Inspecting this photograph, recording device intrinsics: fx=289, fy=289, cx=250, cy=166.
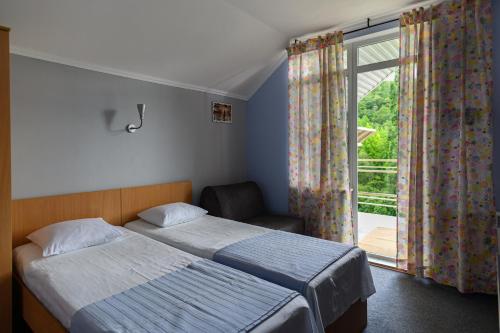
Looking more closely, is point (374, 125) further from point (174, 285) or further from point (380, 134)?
point (174, 285)

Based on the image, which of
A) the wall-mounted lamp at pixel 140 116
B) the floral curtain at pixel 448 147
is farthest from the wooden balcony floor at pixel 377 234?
the wall-mounted lamp at pixel 140 116

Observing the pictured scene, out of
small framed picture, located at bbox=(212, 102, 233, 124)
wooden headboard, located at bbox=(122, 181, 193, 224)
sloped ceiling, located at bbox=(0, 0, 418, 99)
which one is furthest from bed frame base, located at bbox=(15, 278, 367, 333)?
small framed picture, located at bbox=(212, 102, 233, 124)

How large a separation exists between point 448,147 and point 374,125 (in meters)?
0.97

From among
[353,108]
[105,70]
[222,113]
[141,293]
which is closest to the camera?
[141,293]

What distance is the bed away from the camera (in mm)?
1241

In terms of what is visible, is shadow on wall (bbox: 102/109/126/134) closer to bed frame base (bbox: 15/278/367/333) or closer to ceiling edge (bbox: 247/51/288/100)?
bed frame base (bbox: 15/278/367/333)

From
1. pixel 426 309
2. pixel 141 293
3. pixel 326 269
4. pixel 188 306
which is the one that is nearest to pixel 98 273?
pixel 141 293

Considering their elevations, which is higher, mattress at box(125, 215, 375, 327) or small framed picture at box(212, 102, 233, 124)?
small framed picture at box(212, 102, 233, 124)

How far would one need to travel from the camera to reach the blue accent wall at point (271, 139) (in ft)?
12.6

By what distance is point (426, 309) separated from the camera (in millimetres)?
2303

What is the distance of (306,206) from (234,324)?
2.51 metres

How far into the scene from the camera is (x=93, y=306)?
1338 mm

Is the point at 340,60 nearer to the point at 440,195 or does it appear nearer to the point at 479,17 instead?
the point at 479,17

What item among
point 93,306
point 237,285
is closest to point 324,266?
point 237,285
